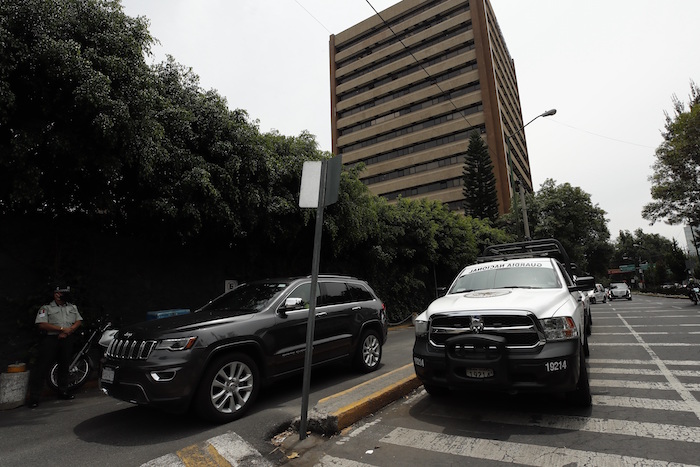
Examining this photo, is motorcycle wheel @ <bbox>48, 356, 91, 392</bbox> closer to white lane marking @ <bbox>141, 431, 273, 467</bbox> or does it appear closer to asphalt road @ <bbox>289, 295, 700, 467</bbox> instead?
white lane marking @ <bbox>141, 431, 273, 467</bbox>

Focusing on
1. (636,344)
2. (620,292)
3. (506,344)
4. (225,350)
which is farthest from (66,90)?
(620,292)

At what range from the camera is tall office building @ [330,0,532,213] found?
53.4m

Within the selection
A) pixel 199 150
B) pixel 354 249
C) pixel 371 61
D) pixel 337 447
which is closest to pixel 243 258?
pixel 199 150

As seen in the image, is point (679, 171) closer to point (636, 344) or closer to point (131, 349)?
point (636, 344)

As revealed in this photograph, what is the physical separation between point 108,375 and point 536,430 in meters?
4.71

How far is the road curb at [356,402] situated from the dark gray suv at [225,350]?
0.86 meters

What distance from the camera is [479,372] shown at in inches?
160

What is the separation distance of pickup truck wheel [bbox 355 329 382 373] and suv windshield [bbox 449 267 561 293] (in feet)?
6.02

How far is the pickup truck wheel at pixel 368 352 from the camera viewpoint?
262 inches

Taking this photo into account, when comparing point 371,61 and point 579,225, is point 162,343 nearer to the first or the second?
point 579,225

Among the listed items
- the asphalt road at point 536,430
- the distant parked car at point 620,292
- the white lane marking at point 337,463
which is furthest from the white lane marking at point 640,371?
the distant parked car at point 620,292

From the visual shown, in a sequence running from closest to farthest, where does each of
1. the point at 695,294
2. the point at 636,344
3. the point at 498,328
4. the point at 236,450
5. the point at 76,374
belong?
the point at 236,450
the point at 498,328
the point at 76,374
the point at 636,344
the point at 695,294

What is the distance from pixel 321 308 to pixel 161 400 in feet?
8.51

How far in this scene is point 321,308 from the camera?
6.12 metres
